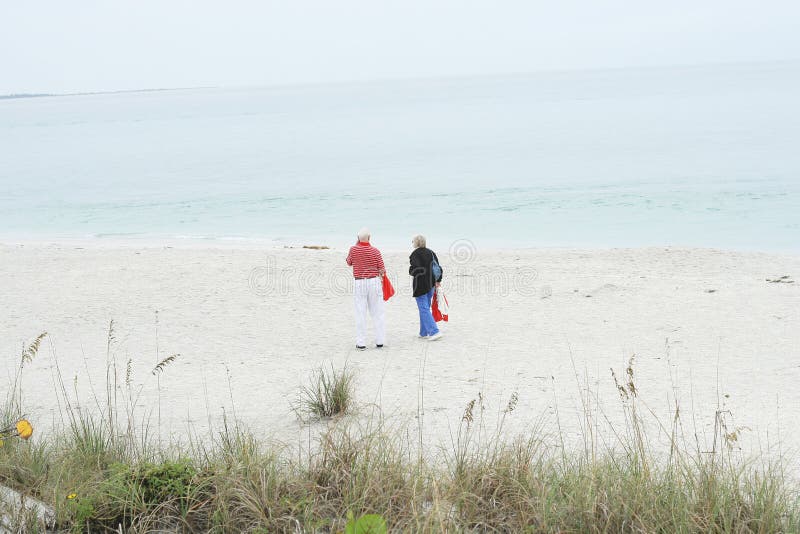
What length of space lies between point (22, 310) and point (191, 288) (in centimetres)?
287

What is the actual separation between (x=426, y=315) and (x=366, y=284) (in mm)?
1002

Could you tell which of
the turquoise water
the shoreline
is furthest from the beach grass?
the turquoise water

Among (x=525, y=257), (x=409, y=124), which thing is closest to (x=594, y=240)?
(x=525, y=257)

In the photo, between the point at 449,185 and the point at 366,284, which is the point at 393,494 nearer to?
the point at 366,284

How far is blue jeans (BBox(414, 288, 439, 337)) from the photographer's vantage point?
10078 mm

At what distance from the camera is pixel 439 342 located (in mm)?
10164

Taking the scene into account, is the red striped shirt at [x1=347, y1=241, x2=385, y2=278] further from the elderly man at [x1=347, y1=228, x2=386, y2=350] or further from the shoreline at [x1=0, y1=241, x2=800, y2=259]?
the shoreline at [x1=0, y1=241, x2=800, y2=259]

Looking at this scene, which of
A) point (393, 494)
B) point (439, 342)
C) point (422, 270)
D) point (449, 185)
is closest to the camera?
point (393, 494)

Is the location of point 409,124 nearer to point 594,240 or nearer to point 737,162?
point 737,162

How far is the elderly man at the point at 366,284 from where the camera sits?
9.70m

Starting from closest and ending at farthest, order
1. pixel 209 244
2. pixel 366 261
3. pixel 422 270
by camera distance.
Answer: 1. pixel 366 261
2. pixel 422 270
3. pixel 209 244

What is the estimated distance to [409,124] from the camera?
85062mm

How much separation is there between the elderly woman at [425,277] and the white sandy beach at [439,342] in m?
0.41

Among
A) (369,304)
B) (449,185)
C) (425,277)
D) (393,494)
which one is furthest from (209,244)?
(393,494)
